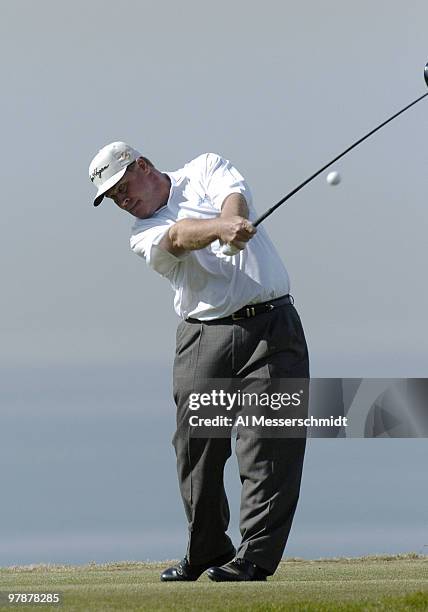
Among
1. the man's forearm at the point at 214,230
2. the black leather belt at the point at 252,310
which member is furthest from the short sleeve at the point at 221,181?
the black leather belt at the point at 252,310

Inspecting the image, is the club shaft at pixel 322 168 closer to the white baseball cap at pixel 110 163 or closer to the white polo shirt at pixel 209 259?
the white polo shirt at pixel 209 259

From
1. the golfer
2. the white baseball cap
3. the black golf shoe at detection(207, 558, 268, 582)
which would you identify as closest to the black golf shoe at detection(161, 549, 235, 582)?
the golfer

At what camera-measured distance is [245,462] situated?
6891 mm

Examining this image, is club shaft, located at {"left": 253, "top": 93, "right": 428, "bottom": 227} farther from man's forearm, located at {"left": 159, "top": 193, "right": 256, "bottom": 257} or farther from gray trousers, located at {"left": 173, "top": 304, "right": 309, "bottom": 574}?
gray trousers, located at {"left": 173, "top": 304, "right": 309, "bottom": 574}

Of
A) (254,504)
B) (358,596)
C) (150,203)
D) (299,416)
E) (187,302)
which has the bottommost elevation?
(358,596)

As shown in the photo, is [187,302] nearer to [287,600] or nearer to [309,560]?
[287,600]

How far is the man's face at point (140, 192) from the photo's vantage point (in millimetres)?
7012

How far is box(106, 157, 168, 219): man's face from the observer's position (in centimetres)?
701

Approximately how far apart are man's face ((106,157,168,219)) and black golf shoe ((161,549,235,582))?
7.03 feet

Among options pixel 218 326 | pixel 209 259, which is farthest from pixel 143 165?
pixel 218 326

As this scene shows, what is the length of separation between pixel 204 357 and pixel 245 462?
66 centimetres

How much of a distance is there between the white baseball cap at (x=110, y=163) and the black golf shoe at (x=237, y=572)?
2.29 meters

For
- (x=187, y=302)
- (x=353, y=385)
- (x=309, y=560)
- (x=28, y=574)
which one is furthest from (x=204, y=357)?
(x=309, y=560)

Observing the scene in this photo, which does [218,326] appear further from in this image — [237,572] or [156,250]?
[237,572]
